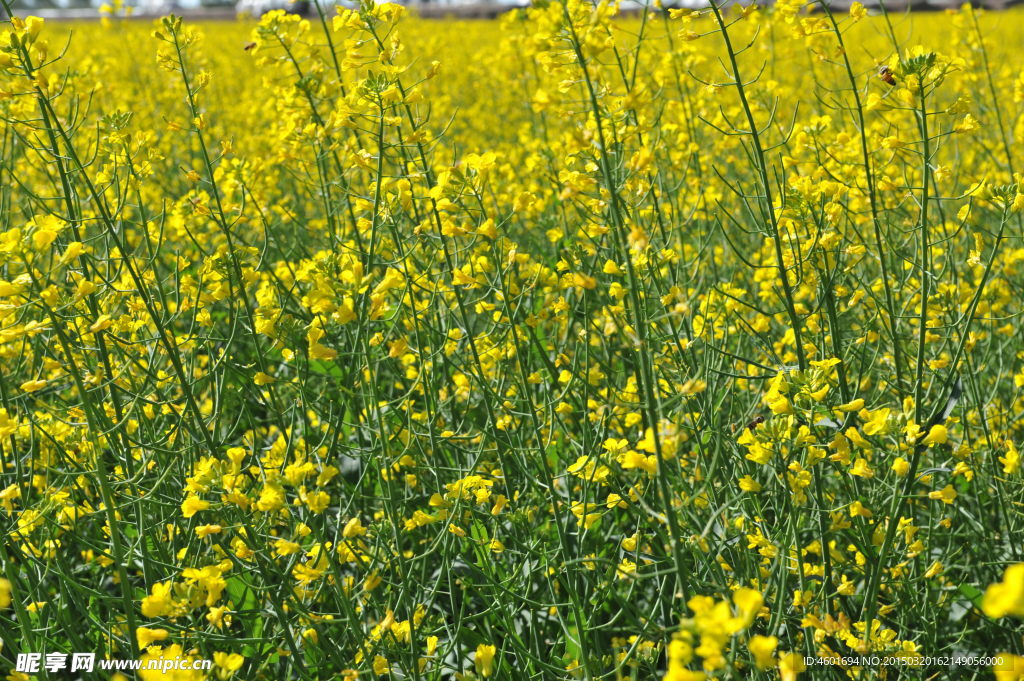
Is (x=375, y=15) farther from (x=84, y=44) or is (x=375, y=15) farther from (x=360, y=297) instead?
(x=84, y=44)

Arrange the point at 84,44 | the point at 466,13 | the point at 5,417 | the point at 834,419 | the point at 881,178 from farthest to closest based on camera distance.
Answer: the point at 466,13 < the point at 84,44 < the point at 881,178 < the point at 834,419 < the point at 5,417

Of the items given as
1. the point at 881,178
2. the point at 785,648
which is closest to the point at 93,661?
the point at 785,648

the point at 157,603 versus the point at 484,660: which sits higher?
the point at 157,603

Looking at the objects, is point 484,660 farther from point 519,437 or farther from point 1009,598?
point 1009,598

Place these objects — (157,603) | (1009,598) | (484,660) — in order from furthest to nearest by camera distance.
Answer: (484,660) → (157,603) → (1009,598)


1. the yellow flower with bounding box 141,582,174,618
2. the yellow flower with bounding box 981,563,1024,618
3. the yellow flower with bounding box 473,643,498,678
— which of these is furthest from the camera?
the yellow flower with bounding box 473,643,498,678

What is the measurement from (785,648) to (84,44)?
36.6 ft

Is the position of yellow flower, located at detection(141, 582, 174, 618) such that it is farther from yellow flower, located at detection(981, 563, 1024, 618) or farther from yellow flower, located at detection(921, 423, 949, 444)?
yellow flower, located at detection(921, 423, 949, 444)

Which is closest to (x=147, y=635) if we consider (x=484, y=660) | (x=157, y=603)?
(x=157, y=603)

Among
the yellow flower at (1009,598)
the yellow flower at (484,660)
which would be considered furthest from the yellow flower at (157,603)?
the yellow flower at (1009,598)

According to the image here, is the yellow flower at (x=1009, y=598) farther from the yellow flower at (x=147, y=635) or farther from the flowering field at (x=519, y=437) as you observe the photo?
the yellow flower at (x=147, y=635)

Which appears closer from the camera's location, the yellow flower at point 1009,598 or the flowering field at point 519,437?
the yellow flower at point 1009,598

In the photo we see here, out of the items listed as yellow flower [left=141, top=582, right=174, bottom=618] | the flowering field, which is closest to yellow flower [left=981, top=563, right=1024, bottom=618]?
the flowering field

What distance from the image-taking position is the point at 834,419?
6.34 feet
